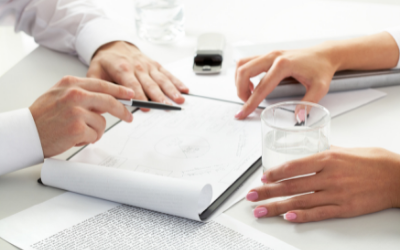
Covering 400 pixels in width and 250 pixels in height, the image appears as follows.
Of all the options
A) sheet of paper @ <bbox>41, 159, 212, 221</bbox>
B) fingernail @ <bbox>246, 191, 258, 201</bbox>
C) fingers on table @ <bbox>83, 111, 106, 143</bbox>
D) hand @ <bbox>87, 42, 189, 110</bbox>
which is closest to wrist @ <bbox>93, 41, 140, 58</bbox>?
hand @ <bbox>87, 42, 189, 110</bbox>

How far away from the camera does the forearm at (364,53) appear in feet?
3.19

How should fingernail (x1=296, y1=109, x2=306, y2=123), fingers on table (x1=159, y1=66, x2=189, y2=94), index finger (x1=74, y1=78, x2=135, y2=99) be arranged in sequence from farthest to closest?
fingers on table (x1=159, y1=66, x2=189, y2=94) < index finger (x1=74, y1=78, x2=135, y2=99) < fingernail (x1=296, y1=109, x2=306, y2=123)

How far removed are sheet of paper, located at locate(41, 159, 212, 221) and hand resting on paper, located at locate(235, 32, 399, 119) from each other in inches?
12.6

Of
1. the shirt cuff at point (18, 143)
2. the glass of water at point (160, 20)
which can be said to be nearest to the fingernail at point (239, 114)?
the shirt cuff at point (18, 143)

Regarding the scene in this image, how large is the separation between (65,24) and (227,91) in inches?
24.2

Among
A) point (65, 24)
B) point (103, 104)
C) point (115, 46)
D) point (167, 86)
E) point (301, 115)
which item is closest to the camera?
point (301, 115)

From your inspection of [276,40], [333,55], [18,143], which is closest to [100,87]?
[18,143]

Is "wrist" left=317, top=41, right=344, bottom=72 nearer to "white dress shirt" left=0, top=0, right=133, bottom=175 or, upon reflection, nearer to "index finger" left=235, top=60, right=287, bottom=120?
"index finger" left=235, top=60, right=287, bottom=120

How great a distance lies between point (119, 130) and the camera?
34.5 inches

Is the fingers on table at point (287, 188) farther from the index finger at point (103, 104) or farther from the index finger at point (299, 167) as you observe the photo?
the index finger at point (103, 104)

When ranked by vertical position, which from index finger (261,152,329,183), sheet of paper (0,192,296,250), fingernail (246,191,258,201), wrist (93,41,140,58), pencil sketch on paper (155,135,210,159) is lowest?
sheet of paper (0,192,296,250)

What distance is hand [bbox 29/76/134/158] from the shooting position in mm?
771

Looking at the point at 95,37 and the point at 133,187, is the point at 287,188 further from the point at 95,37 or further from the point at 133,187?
the point at 95,37

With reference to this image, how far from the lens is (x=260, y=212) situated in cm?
61
